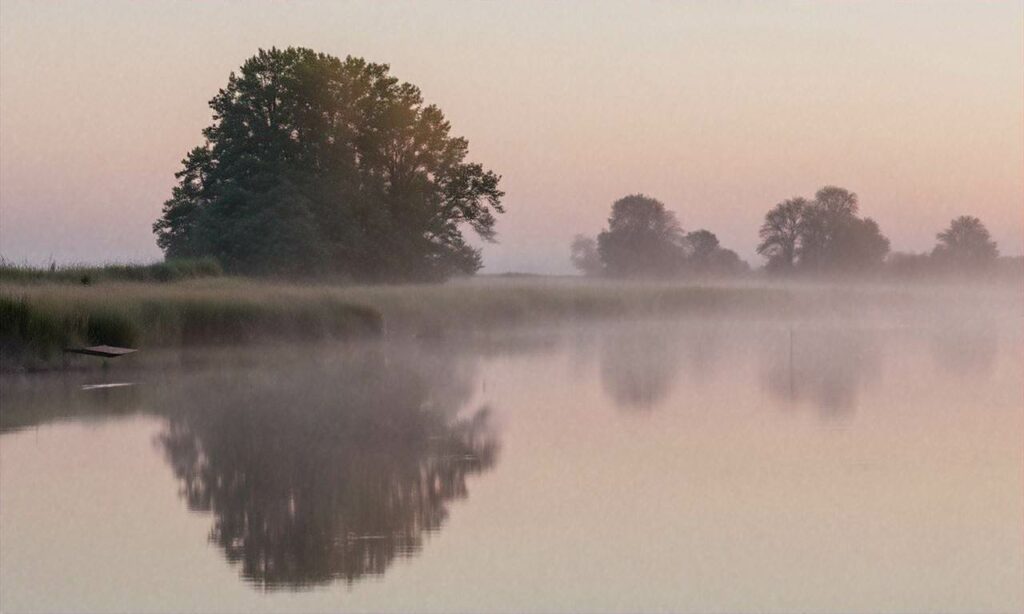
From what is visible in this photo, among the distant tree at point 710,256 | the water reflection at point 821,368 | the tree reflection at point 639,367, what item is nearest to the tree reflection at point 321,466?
the tree reflection at point 639,367

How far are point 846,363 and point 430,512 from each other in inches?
673

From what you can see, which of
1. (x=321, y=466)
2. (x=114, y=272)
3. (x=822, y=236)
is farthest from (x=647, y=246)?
(x=321, y=466)

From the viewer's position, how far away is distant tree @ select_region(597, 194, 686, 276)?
9388 cm

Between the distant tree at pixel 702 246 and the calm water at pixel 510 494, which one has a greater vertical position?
the distant tree at pixel 702 246

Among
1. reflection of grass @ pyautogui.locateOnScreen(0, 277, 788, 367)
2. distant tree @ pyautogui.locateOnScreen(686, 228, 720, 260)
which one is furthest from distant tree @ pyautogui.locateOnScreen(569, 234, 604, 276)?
reflection of grass @ pyautogui.locateOnScreen(0, 277, 788, 367)

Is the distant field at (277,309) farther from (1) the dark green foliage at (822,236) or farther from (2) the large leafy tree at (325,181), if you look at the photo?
(1) the dark green foliage at (822,236)

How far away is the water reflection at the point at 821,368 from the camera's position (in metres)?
18.0

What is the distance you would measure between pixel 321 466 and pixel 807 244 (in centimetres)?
8218

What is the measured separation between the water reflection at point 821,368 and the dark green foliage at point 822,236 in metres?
54.0

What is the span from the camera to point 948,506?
9.76 metres

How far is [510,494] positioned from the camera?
1027 cm

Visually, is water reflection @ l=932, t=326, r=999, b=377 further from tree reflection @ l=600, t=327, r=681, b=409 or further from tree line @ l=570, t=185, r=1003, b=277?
tree line @ l=570, t=185, r=1003, b=277

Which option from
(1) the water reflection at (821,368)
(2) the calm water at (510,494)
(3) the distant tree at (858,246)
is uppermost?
(3) the distant tree at (858,246)

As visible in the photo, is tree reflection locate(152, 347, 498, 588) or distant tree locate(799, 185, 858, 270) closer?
tree reflection locate(152, 347, 498, 588)
